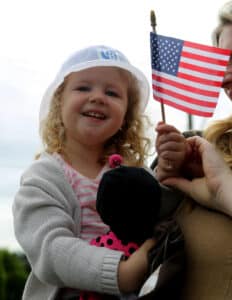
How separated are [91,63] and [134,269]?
1.11 meters

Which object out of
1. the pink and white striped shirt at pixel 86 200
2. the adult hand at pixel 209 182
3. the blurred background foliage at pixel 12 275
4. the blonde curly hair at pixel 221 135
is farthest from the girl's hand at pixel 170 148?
the blurred background foliage at pixel 12 275

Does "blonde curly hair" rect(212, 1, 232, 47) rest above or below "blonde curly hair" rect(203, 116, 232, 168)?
above

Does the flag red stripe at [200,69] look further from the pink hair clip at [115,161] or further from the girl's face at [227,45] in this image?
the pink hair clip at [115,161]

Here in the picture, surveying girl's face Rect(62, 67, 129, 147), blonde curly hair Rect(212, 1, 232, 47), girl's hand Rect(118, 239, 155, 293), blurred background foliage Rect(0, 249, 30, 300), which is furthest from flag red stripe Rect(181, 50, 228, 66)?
blurred background foliage Rect(0, 249, 30, 300)

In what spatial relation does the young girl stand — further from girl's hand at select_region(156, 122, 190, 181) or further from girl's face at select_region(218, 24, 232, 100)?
girl's face at select_region(218, 24, 232, 100)

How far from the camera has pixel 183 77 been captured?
3.68 m

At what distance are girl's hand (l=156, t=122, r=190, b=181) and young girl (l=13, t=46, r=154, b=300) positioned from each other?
0.38 meters

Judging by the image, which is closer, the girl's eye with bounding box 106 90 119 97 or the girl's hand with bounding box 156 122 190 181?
the girl's hand with bounding box 156 122 190 181

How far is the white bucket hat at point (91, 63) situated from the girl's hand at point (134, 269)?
1.03 metres

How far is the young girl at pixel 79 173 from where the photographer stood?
300 cm

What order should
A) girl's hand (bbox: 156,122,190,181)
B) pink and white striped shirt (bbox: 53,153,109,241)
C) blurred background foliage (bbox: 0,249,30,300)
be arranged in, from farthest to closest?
blurred background foliage (bbox: 0,249,30,300), pink and white striped shirt (bbox: 53,153,109,241), girl's hand (bbox: 156,122,190,181)

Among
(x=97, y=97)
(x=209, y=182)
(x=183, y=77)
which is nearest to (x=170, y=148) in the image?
(x=209, y=182)

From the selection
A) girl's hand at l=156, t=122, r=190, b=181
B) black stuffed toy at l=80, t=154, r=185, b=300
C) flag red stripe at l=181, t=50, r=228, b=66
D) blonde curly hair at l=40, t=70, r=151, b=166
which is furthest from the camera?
blonde curly hair at l=40, t=70, r=151, b=166

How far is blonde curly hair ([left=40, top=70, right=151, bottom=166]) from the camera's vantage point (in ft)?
12.2
